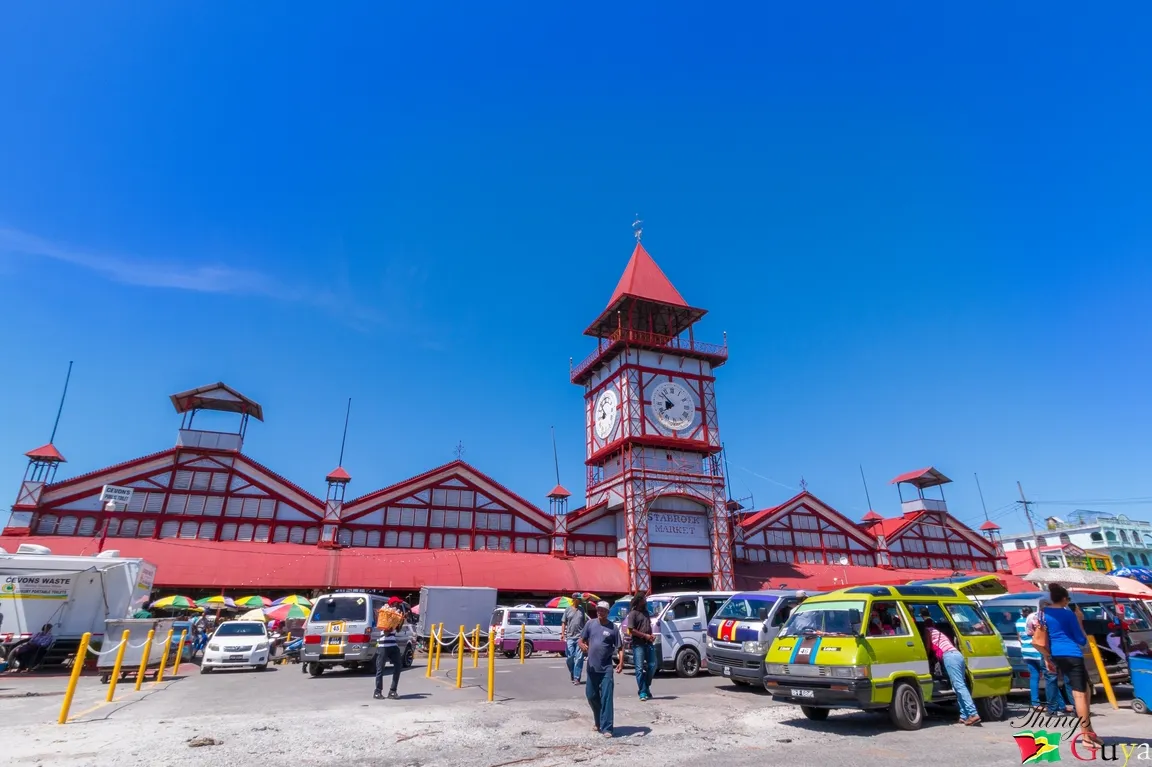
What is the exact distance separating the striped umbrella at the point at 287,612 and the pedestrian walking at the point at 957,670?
79.0 ft

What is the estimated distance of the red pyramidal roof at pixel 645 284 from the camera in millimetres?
41969

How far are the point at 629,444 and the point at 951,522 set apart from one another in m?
30.1

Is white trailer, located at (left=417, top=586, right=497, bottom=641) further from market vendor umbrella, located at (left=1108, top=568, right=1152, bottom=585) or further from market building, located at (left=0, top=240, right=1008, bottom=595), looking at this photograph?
market vendor umbrella, located at (left=1108, top=568, right=1152, bottom=585)

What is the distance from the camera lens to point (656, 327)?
45.0m

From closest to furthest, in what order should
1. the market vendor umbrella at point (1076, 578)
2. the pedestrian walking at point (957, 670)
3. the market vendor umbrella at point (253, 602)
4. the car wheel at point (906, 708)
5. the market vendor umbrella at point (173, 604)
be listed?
the car wheel at point (906, 708) → the pedestrian walking at point (957, 670) → the market vendor umbrella at point (1076, 578) → the market vendor umbrella at point (173, 604) → the market vendor umbrella at point (253, 602)

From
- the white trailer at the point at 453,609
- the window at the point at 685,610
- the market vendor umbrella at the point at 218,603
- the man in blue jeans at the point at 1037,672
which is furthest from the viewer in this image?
the market vendor umbrella at the point at 218,603

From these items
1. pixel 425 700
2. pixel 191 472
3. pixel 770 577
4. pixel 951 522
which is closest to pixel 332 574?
pixel 191 472

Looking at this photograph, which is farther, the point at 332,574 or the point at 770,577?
the point at 770,577

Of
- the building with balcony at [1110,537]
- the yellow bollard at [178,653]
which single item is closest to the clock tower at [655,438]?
the yellow bollard at [178,653]

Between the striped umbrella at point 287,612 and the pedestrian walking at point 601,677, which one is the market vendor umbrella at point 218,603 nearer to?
the striped umbrella at point 287,612

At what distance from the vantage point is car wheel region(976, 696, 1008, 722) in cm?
977

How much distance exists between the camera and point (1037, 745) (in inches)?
305

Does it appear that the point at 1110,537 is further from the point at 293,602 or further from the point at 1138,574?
the point at 293,602

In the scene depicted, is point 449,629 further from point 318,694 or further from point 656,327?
Answer: point 656,327
